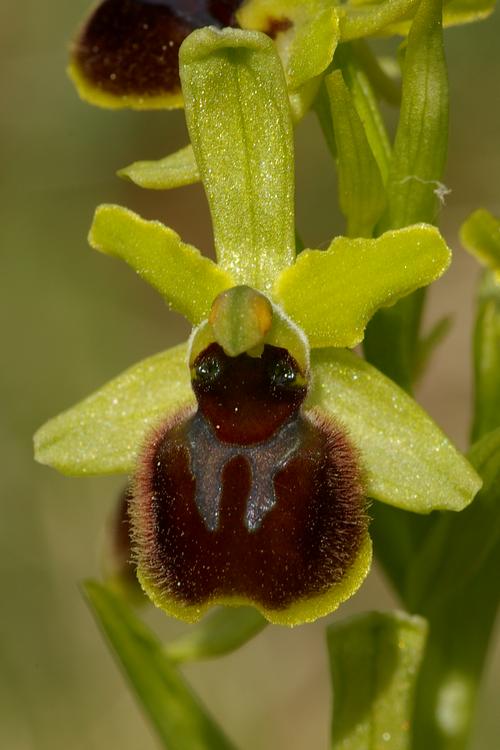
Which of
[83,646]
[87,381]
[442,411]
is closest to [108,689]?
[83,646]

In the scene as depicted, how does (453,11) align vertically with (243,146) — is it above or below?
above

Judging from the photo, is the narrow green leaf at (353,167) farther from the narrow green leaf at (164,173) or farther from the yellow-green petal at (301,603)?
the yellow-green petal at (301,603)

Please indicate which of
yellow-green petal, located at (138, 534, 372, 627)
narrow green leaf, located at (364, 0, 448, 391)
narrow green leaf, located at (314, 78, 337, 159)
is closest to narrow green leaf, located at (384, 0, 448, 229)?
narrow green leaf, located at (364, 0, 448, 391)

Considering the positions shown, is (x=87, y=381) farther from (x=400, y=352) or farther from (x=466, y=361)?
(x=400, y=352)

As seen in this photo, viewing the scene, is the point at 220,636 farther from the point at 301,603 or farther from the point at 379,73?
the point at 379,73

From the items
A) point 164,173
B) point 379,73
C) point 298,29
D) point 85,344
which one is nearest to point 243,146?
point 164,173
